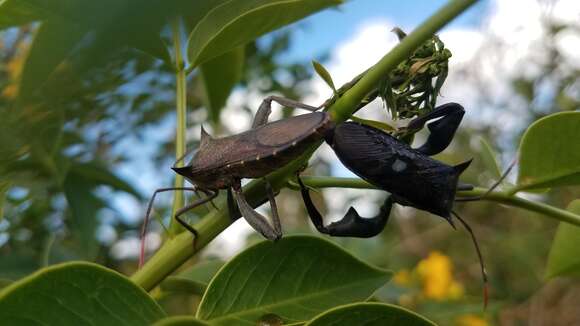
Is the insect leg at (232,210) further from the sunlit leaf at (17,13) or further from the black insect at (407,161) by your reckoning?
the sunlit leaf at (17,13)

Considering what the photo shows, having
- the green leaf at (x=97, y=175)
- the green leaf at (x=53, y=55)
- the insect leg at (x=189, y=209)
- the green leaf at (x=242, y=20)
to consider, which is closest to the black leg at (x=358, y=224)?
the insect leg at (x=189, y=209)

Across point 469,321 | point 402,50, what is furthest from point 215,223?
point 469,321

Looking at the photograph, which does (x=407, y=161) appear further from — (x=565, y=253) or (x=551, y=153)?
(x=565, y=253)

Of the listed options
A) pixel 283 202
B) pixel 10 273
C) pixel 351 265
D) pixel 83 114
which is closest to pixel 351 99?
pixel 351 265

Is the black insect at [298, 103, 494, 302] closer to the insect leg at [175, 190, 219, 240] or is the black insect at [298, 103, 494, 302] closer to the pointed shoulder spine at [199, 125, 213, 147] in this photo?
the insect leg at [175, 190, 219, 240]

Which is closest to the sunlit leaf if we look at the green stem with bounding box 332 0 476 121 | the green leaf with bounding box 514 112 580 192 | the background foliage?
the background foliage

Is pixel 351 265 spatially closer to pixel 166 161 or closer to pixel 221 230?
pixel 221 230
